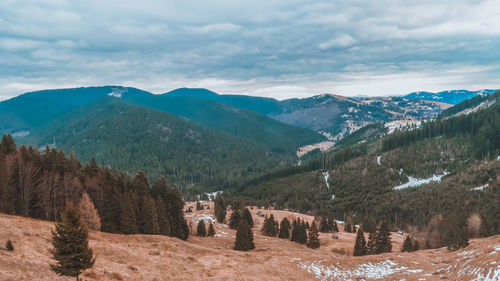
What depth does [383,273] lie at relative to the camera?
4466cm

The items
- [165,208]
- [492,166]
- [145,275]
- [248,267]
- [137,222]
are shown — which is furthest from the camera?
[492,166]

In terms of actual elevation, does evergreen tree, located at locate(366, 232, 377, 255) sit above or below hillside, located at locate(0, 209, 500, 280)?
below

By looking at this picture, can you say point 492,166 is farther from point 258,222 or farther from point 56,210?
point 56,210

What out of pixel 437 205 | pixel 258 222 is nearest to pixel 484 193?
pixel 437 205

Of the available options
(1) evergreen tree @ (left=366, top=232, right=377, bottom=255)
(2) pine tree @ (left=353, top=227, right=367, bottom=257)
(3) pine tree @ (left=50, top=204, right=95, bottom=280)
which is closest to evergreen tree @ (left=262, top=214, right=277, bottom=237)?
(2) pine tree @ (left=353, top=227, right=367, bottom=257)

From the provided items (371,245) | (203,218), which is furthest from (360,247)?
(203,218)

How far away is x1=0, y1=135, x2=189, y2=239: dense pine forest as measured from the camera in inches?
2085

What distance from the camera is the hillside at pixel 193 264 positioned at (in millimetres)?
30188

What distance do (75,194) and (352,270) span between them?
181ft

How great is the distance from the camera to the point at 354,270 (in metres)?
45.7

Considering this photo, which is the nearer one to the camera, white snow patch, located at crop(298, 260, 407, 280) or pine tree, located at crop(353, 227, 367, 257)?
white snow patch, located at crop(298, 260, 407, 280)

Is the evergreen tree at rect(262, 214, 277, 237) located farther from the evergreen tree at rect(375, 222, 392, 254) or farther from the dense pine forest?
the dense pine forest

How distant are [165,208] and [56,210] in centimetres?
2601

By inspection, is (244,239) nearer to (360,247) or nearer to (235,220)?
(360,247)
